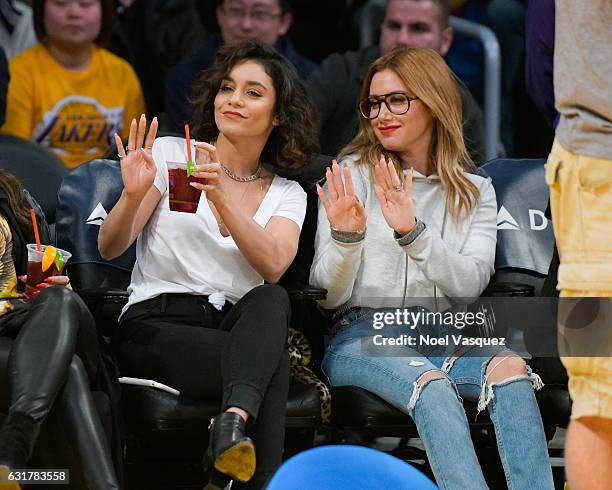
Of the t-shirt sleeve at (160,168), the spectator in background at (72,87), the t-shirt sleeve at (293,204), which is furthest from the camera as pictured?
the spectator in background at (72,87)

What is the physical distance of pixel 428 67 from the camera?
4473mm

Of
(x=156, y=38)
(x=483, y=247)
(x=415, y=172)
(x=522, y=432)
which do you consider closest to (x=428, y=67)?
(x=415, y=172)

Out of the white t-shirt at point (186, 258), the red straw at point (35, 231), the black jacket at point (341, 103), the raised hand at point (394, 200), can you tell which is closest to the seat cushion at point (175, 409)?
A: the white t-shirt at point (186, 258)

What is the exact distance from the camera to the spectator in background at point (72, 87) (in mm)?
5641

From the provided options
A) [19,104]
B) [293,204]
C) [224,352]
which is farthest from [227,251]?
[19,104]

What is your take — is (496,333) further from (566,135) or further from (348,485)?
(566,135)

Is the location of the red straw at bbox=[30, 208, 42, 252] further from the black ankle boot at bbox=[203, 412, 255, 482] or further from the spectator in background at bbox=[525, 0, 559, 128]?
the spectator in background at bbox=[525, 0, 559, 128]

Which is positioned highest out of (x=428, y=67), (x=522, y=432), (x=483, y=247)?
(x=428, y=67)

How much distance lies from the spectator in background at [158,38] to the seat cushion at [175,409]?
2.82 meters

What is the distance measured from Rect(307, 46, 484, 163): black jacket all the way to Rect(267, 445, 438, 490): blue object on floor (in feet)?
6.87

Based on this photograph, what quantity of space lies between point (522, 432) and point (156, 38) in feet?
11.3

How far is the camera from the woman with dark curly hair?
371cm

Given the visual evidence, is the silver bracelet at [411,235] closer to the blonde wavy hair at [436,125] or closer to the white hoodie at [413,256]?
the white hoodie at [413,256]

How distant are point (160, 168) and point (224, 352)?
77 cm
